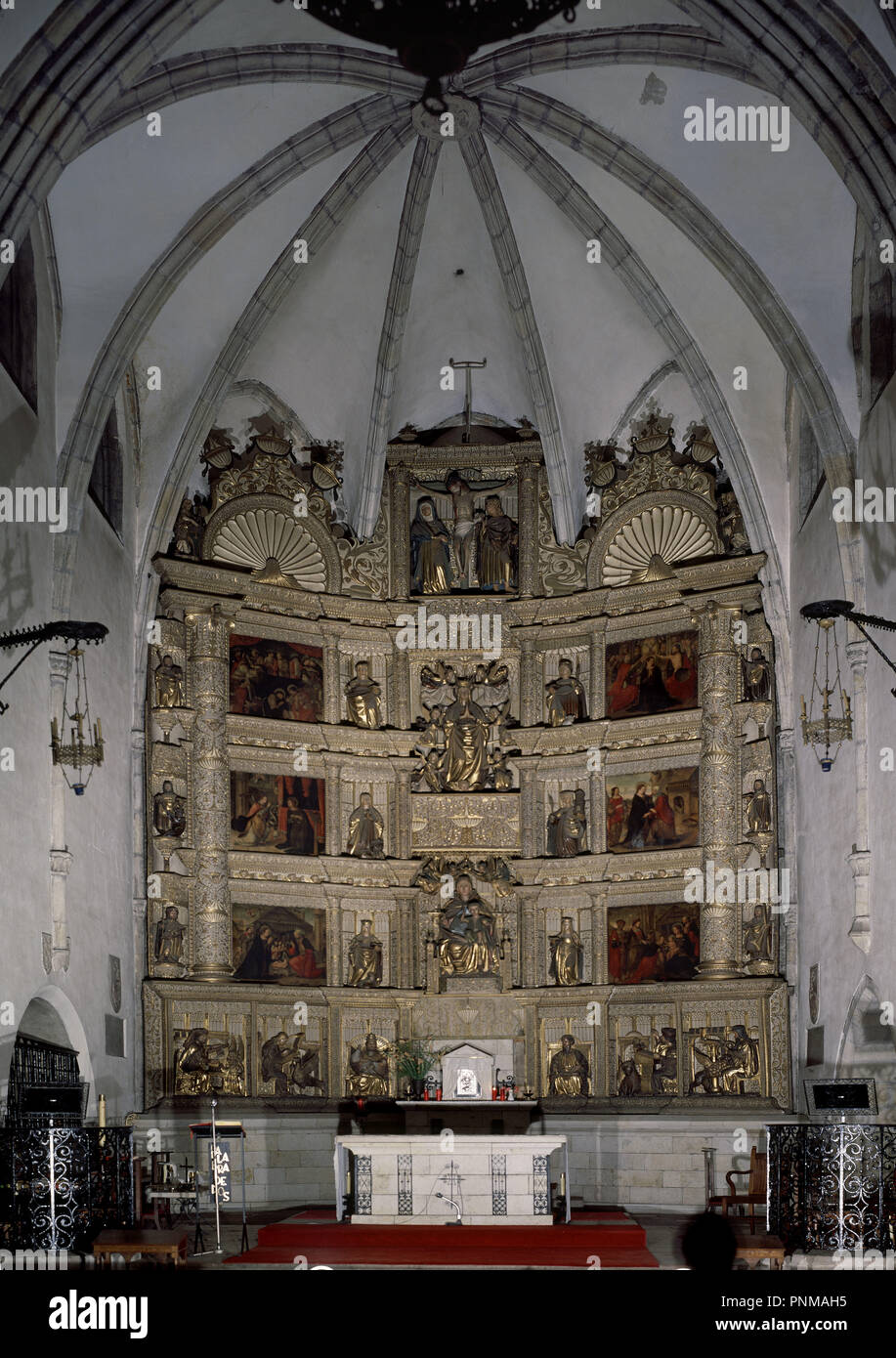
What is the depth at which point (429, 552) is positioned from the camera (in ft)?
78.3

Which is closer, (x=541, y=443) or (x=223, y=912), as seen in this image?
(x=223, y=912)

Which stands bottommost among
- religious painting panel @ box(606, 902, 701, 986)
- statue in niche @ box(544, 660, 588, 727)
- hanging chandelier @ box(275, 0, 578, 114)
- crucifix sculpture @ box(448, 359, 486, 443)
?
religious painting panel @ box(606, 902, 701, 986)

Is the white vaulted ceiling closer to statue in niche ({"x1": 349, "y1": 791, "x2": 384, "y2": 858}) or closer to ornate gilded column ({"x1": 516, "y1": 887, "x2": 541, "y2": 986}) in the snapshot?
statue in niche ({"x1": 349, "y1": 791, "x2": 384, "y2": 858})

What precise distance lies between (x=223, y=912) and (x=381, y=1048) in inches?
104

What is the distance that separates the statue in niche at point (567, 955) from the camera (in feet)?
73.4

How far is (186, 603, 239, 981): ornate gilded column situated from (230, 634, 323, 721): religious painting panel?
319 millimetres

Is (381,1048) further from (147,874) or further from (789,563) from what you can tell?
(789,563)

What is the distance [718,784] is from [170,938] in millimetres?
6782

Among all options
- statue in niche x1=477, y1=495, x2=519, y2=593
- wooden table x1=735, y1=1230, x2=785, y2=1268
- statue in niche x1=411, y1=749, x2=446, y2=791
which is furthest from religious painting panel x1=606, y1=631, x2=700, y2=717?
wooden table x1=735, y1=1230, x2=785, y2=1268

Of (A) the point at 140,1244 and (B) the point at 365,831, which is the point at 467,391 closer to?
(B) the point at 365,831

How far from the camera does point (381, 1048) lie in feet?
73.0

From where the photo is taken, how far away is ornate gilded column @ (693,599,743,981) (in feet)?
70.0

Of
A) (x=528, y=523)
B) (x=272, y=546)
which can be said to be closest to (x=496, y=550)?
(x=528, y=523)
